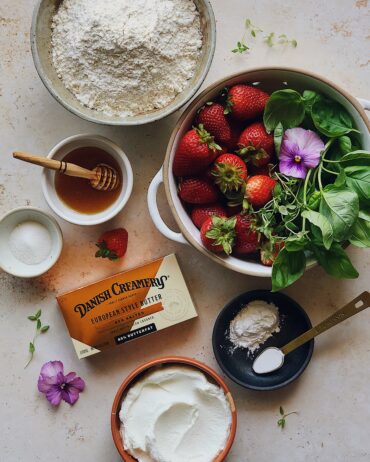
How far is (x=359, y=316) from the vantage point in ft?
4.18

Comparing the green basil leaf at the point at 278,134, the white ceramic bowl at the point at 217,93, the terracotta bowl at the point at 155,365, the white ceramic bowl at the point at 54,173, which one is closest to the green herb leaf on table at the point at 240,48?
the white ceramic bowl at the point at 217,93

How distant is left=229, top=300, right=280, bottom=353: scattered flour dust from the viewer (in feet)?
4.02

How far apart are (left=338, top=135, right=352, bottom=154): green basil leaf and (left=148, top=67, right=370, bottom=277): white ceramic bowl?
30mm

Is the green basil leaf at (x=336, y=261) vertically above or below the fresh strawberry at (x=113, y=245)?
above

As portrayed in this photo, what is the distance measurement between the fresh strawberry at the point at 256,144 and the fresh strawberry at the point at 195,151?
0.18ft

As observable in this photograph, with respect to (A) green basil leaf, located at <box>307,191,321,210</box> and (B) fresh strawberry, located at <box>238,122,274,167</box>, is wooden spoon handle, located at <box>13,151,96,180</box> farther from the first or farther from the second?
(A) green basil leaf, located at <box>307,191,321,210</box>

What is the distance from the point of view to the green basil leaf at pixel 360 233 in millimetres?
1042

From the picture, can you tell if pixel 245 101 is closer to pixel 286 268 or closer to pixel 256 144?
pixel 256 144

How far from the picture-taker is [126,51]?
1071mm

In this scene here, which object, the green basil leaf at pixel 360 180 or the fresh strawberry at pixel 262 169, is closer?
the green basil leaf at pixel 360 180

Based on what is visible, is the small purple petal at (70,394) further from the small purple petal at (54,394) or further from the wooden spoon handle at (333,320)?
the wooden spoon handle at (333,320)

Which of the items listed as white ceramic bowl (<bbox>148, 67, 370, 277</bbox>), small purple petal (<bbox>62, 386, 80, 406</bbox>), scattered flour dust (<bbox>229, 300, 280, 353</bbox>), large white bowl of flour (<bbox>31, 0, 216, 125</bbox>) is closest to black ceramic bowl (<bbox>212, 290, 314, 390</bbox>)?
scattered flour dust (<bbox>229, 300, 280, 353</bbox>)

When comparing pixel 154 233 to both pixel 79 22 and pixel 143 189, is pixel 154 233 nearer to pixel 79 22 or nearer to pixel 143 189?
pixel 143 189

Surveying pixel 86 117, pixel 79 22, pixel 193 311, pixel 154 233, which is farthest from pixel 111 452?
pixel 79 22
